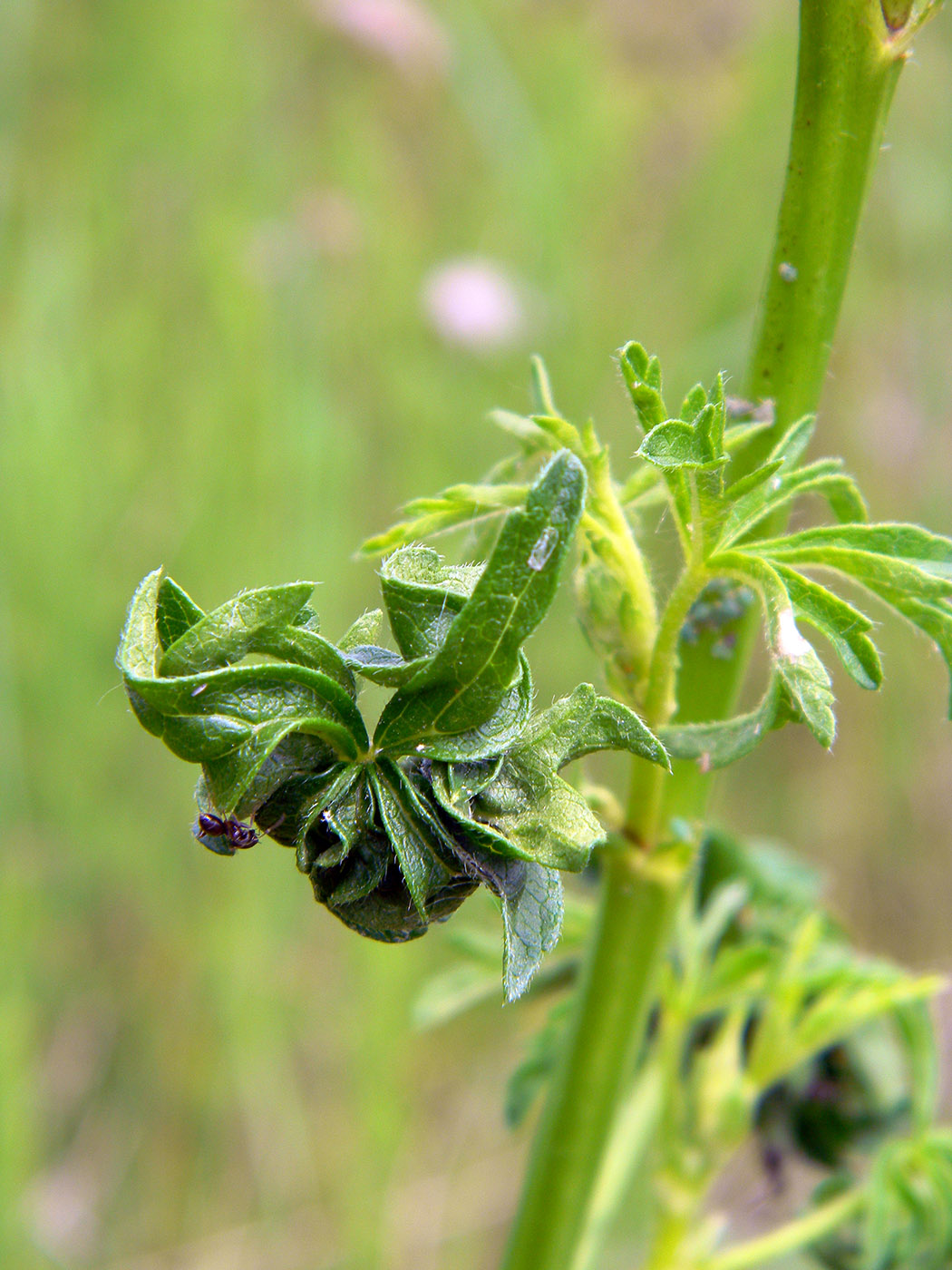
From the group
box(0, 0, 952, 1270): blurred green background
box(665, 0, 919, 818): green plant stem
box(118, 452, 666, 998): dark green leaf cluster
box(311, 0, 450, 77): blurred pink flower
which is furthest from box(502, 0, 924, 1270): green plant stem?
box(311, 0, 450, 77): blurred pink flower

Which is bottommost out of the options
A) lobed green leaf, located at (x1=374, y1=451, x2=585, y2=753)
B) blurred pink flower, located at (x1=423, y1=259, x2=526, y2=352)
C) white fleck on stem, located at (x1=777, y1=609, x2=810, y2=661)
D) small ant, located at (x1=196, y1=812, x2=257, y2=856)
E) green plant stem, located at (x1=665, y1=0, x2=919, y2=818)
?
small ant, located at (x1=196, y1=812, x2=257, y2=856)

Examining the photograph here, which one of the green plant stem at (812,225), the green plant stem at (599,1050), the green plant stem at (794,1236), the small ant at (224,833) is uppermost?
the green plant stem at (812,225)

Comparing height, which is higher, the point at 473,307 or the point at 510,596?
the point at 473,307

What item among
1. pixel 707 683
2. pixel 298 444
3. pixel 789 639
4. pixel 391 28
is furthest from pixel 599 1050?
pixel 391 28

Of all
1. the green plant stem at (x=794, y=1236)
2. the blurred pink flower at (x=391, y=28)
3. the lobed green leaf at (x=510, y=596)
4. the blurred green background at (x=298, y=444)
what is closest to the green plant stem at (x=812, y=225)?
the lobed green leaf at (x=510, y=596)

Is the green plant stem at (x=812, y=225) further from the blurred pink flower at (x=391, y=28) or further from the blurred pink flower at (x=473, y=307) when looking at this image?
the blurred pink flower at (x=391, y=28)

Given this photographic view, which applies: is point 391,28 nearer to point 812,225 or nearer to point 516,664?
point 812,225

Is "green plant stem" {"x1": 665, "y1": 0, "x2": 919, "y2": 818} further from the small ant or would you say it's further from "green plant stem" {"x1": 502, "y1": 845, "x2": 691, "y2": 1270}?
the small ant
